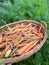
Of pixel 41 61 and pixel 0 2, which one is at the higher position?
pixel 0 2

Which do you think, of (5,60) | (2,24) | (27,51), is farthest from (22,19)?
(5,60)

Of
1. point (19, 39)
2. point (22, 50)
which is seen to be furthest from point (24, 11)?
point (22, 50)

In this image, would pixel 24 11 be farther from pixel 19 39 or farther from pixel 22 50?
pixel 22 50

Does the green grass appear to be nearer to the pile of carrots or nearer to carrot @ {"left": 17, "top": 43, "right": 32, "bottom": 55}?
the pile of carrots

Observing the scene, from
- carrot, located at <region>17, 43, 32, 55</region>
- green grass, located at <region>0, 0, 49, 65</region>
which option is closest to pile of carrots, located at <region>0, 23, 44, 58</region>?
carrot, located at <region>17, 43, 32, 55</region>

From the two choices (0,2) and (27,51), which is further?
(0,2)

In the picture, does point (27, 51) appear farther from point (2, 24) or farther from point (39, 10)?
point (39, 10)

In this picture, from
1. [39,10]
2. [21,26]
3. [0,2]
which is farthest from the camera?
[0,2]

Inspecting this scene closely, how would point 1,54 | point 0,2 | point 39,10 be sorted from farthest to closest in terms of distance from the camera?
point 0,2 < point 39,10 < point 1,54
